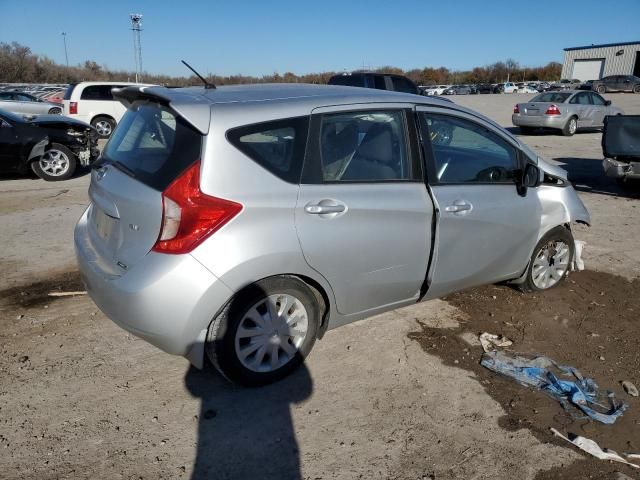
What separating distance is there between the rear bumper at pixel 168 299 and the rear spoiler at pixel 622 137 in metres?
7.66

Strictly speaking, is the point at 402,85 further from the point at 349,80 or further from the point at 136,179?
the point at 136,179

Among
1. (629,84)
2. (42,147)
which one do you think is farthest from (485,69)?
(42,147)

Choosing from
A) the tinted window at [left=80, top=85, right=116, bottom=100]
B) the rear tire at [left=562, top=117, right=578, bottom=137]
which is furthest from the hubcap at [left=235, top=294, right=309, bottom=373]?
the rear tire at [left=562, top=117, right=578, bottom=137]

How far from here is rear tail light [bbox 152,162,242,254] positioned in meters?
2.67

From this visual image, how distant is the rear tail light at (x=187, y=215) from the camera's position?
2666 mm

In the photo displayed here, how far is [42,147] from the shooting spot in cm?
966

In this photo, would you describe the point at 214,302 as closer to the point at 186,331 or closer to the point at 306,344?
the point at 186,331

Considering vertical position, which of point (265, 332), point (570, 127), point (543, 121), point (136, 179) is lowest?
point (265, 332)

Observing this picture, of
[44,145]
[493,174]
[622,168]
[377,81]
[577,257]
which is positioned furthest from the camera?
[377,81]

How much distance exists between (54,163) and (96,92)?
24.0 feet

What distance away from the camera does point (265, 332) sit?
3.10m

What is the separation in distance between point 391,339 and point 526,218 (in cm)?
147

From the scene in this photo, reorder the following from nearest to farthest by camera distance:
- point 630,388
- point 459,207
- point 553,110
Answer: point 630,388
point 459,207
point 553,110

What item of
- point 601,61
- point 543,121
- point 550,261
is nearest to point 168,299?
point 550,261
